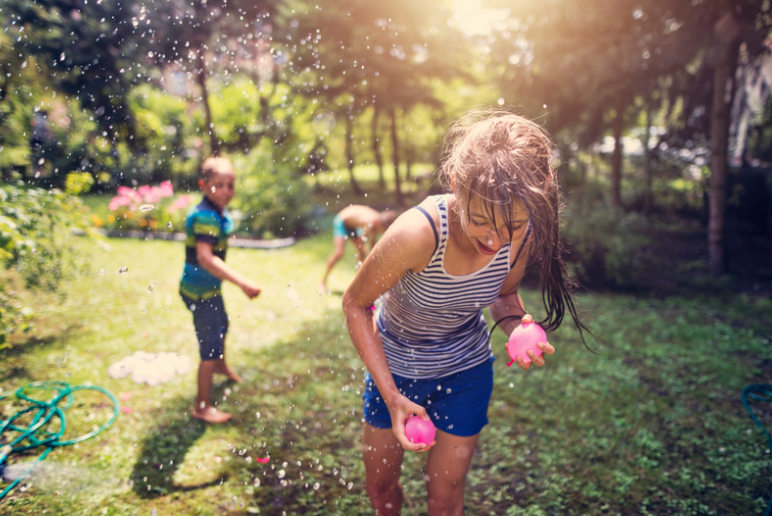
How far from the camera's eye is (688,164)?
960 centimetres

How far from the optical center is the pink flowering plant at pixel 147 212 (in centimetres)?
859

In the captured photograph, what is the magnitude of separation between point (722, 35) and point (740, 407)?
4843 millimetres

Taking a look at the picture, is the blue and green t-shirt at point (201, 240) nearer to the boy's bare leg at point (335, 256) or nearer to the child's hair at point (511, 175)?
the child's hair at point (511, 175)

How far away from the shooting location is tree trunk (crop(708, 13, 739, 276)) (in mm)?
6410

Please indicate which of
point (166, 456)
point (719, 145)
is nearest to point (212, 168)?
point (166, 456)

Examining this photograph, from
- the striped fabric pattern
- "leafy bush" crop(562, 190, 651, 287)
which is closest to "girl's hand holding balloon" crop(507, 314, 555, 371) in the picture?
the striped fabric pattern

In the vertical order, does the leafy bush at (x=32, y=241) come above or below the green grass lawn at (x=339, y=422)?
above

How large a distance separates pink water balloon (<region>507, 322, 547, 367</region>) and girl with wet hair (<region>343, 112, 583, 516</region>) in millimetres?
27

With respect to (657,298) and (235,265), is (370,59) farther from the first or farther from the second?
(657,298)

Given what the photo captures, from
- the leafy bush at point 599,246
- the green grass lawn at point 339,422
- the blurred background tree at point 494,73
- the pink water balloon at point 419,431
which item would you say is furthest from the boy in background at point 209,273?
the leafy bush at point 599,246

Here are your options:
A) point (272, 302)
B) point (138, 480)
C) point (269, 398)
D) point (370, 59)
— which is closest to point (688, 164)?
point (370, 59)

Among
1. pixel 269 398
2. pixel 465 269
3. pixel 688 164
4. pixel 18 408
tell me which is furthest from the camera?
pixel 688 164

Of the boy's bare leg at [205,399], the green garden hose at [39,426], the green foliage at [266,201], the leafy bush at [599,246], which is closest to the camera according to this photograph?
the green garden hose at [39,426]

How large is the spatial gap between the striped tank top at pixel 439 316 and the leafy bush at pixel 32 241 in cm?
250
